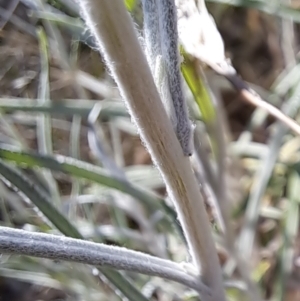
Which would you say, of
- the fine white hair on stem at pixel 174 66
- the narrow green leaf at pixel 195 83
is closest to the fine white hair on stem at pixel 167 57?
the fine white hair on stem at pixel 174 66

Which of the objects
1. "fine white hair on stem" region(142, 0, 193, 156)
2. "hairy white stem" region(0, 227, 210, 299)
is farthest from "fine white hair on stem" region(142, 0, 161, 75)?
"hairy white stem" region(0, 227, 210, 299)

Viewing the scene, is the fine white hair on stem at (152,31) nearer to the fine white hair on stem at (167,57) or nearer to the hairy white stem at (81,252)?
the fine white hair on stem at (167,57)

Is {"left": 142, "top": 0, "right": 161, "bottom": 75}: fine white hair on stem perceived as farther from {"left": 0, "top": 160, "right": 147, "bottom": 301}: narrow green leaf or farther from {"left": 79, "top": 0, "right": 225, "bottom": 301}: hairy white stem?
{"left": 0, "top": 160, "right": 147, "bottom": 301}: narrow green leaf

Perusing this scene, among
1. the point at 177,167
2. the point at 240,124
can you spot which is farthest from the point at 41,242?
the point at 240,124

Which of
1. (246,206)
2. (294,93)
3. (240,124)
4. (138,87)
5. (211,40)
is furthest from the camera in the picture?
(240,124)

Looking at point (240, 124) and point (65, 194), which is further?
Answer: point (240, 124)

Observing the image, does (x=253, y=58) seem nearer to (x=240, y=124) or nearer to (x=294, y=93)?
(x=240, y=124)

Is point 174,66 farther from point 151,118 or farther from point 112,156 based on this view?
point 112,156

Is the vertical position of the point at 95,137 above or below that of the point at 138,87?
below
